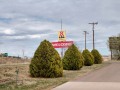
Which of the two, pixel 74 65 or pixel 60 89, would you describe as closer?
pixel 60 89

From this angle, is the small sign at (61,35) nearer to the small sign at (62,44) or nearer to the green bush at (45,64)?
the small sign at (62,44)

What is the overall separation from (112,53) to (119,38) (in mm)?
4684

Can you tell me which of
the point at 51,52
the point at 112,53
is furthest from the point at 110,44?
the point at 51,52

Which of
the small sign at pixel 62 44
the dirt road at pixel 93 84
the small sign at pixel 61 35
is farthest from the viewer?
the small sign at pixel 62 44

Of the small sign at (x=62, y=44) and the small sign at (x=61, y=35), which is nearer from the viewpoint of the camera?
the small sign at (x=61, y=35)

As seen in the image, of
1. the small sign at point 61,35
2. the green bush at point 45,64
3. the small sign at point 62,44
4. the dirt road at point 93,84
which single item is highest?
the small sign at point 61,35

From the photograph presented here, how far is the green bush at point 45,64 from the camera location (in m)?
23.0

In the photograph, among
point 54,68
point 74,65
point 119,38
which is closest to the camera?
point 54,68

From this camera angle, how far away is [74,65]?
106 feet

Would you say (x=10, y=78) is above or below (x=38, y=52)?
below

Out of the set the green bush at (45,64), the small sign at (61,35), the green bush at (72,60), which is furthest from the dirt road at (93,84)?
the small sign at (61,35)

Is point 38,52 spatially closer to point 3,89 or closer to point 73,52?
point 3,89

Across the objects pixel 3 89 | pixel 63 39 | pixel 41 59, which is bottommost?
pixel 3 89

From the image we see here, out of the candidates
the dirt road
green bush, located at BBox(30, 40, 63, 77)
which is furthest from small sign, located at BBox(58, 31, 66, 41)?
the dirt road
